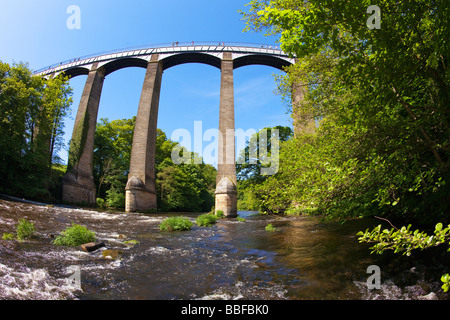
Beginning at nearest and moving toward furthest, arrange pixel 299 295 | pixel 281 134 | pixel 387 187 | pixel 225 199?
pixel 299 295
pixel 387 187
pixel 225 199
pixel 281 134

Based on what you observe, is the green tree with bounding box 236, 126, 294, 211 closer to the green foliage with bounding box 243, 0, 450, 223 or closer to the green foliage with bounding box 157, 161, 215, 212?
the green foliage with bounding box 157, 161, 215, 212

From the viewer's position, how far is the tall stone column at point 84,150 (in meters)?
23.5

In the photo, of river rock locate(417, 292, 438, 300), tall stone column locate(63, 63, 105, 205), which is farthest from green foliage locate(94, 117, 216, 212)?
river rock locate(417, 292, 438, 300)

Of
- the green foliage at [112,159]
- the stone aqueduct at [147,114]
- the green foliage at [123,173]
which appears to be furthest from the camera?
the green foliage at [123,173]

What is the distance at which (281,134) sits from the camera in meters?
28.9

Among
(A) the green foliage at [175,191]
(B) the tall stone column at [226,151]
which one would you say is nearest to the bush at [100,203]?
(A) the green foliage at [175,191]

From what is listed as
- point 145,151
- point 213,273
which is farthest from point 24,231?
point 145,151

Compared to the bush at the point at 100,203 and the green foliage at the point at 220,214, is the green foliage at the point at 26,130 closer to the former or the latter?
the bush at the point at 100,203

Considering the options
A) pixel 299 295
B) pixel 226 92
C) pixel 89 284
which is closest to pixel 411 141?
pixel 299 295

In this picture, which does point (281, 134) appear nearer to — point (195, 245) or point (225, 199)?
point (225, 199)

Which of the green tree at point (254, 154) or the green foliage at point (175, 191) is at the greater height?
the green tree at point (254, 154)

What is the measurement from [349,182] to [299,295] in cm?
211

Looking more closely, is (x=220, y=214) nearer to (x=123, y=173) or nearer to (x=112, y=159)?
(x=123, y=173)

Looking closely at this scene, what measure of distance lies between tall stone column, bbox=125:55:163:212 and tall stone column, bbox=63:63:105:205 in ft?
19.3
